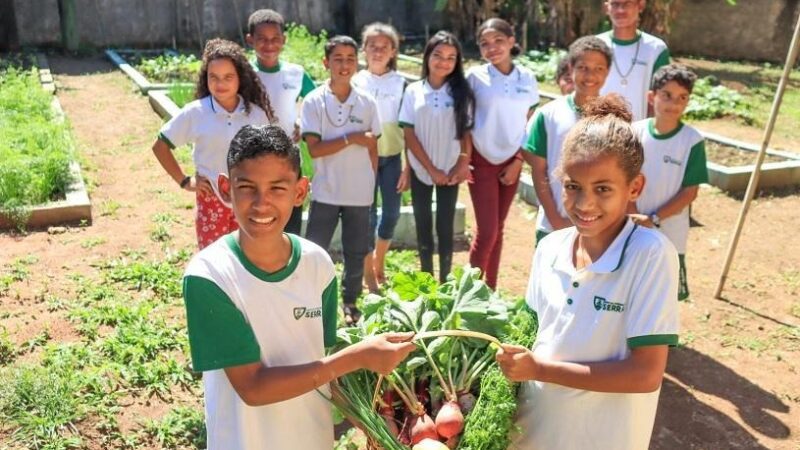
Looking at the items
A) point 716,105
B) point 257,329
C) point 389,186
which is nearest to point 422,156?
point 389,186

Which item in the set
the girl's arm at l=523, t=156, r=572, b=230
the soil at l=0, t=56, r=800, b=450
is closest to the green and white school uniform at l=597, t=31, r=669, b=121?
the girl's arm at l=523, t=156, r=572, b=230

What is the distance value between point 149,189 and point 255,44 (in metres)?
3.20

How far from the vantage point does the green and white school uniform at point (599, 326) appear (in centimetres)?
197

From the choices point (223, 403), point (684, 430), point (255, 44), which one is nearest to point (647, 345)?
point (223, 403)

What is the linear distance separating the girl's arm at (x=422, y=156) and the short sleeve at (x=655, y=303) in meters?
2.90

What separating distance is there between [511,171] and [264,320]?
3013mm

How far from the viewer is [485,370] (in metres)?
2.41

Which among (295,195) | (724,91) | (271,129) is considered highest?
(271,129)

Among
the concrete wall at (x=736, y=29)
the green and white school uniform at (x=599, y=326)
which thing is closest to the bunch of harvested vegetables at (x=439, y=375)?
the green and white school uniform at (x=599, y=326)

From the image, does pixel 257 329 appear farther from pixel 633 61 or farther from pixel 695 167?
pixel 633 61

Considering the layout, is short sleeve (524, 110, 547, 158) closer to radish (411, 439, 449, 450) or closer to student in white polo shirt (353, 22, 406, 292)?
student in white polo shirt (353, 22, 406, 292)

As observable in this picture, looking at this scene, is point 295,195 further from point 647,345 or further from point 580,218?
point 647,345

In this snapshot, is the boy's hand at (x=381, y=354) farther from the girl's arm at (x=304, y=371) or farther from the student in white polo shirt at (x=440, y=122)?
the student in white polo shirt at (x=440, y=122)

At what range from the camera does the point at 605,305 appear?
2033 mm
